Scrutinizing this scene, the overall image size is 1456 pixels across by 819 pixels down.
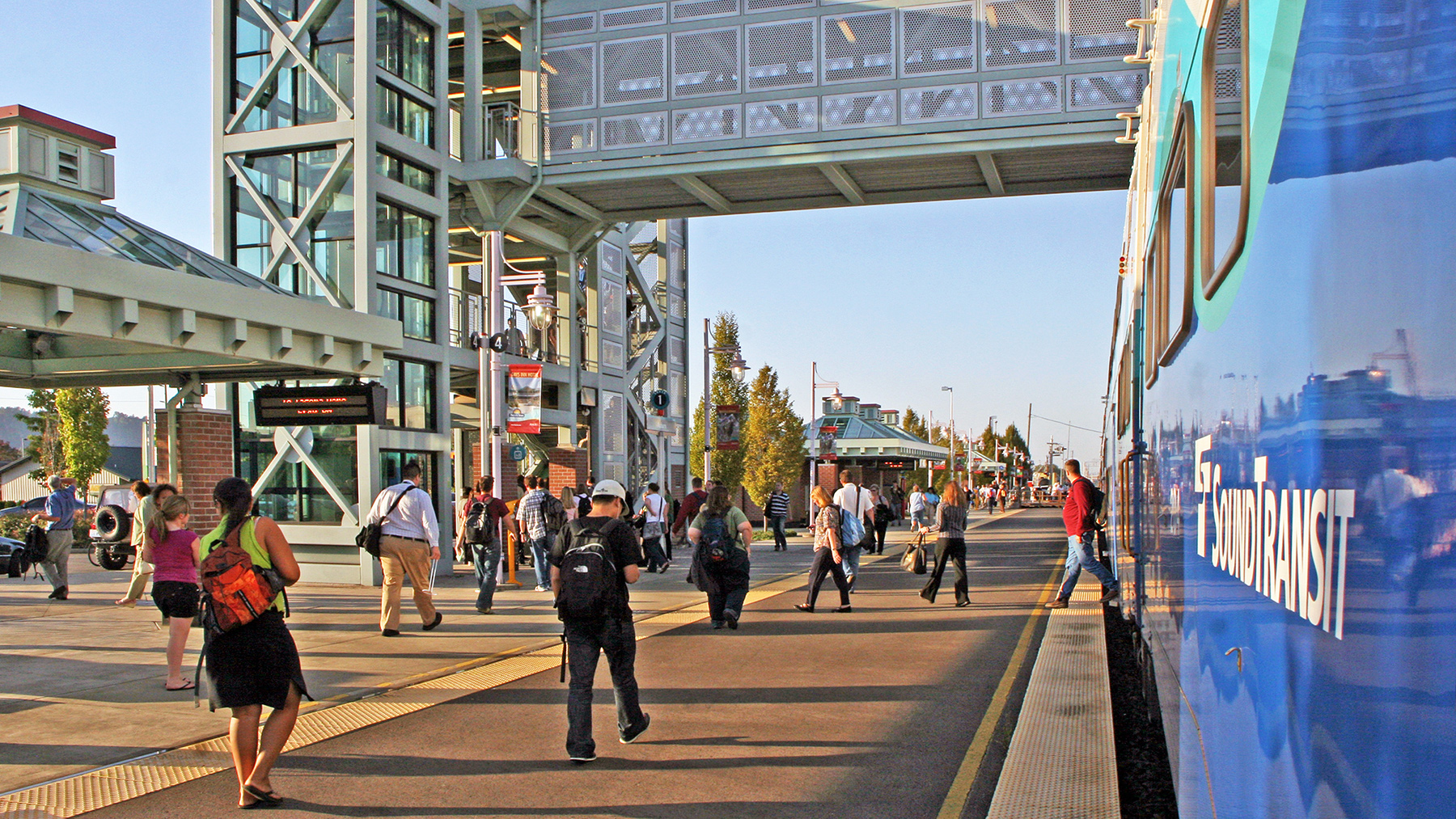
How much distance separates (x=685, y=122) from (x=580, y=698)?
15018 mm

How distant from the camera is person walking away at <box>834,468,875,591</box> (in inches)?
566

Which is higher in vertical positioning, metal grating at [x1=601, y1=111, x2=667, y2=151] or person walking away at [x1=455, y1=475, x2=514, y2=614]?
metal grating at [x1=601, y1=111, x2=667, y2=151]

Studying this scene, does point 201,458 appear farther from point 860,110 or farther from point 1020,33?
point 1020,33

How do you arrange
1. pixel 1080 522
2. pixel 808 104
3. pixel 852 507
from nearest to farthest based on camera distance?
pixel 1080 522, pixel 852 507, pixel 808 104

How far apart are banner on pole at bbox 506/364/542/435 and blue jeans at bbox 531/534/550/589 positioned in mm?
2659

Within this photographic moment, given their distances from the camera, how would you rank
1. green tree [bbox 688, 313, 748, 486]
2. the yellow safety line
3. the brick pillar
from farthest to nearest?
green tree [bbox 688, 313, 748, 486]
the brick pillar
the yellow safety line

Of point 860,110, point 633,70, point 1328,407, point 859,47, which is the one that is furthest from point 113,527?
point 1328,407

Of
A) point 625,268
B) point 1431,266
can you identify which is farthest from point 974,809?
point 625,268

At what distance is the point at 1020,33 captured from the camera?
18.5 meters

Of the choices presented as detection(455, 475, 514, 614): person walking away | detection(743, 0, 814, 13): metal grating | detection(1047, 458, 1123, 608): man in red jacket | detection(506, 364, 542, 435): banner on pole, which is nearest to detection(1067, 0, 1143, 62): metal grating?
detection(743, 0, 814, 13): metal grating

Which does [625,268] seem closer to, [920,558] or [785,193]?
[785,193]

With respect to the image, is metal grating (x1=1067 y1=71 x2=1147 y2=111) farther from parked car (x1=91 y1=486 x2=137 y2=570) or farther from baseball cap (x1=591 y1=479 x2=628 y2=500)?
parked car (x1=91 y1=486 x2=137 y2=570)

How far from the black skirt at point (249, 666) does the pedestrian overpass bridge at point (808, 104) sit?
49.3 ft

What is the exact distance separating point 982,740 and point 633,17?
16406 mm
